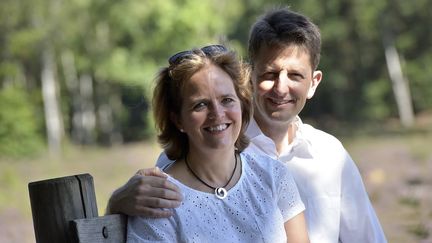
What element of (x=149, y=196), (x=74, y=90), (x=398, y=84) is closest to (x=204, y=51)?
(x=149, y=196)

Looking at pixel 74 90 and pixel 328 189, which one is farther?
pixel 74 90

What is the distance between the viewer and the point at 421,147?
18.9 m

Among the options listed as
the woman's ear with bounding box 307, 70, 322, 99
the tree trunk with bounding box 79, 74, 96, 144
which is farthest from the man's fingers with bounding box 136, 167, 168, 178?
the tree trunk with bounding box 79, 74, 96, 144

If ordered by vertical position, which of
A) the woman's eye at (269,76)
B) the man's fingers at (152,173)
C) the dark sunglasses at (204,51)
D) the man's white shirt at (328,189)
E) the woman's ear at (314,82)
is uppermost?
the dark sunglasses at (204,51)

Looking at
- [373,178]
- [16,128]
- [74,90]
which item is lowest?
[373,178]

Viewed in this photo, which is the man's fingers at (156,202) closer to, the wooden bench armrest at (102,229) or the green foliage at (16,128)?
the wooden bench armrest at (102,229)

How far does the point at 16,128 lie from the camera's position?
3092 cm

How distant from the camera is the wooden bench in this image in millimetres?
1788

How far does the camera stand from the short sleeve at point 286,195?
6.68ft

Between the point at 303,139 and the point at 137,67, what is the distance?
30.8m

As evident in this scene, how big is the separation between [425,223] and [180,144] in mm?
7310

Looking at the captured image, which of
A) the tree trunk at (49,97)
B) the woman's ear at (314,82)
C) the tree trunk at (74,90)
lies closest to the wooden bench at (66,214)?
the woman's ear at (314,82)

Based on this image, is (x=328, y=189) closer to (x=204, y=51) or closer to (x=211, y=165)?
(x=211, y=165)

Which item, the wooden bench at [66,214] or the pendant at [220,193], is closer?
the wooden bench at [66,214]
